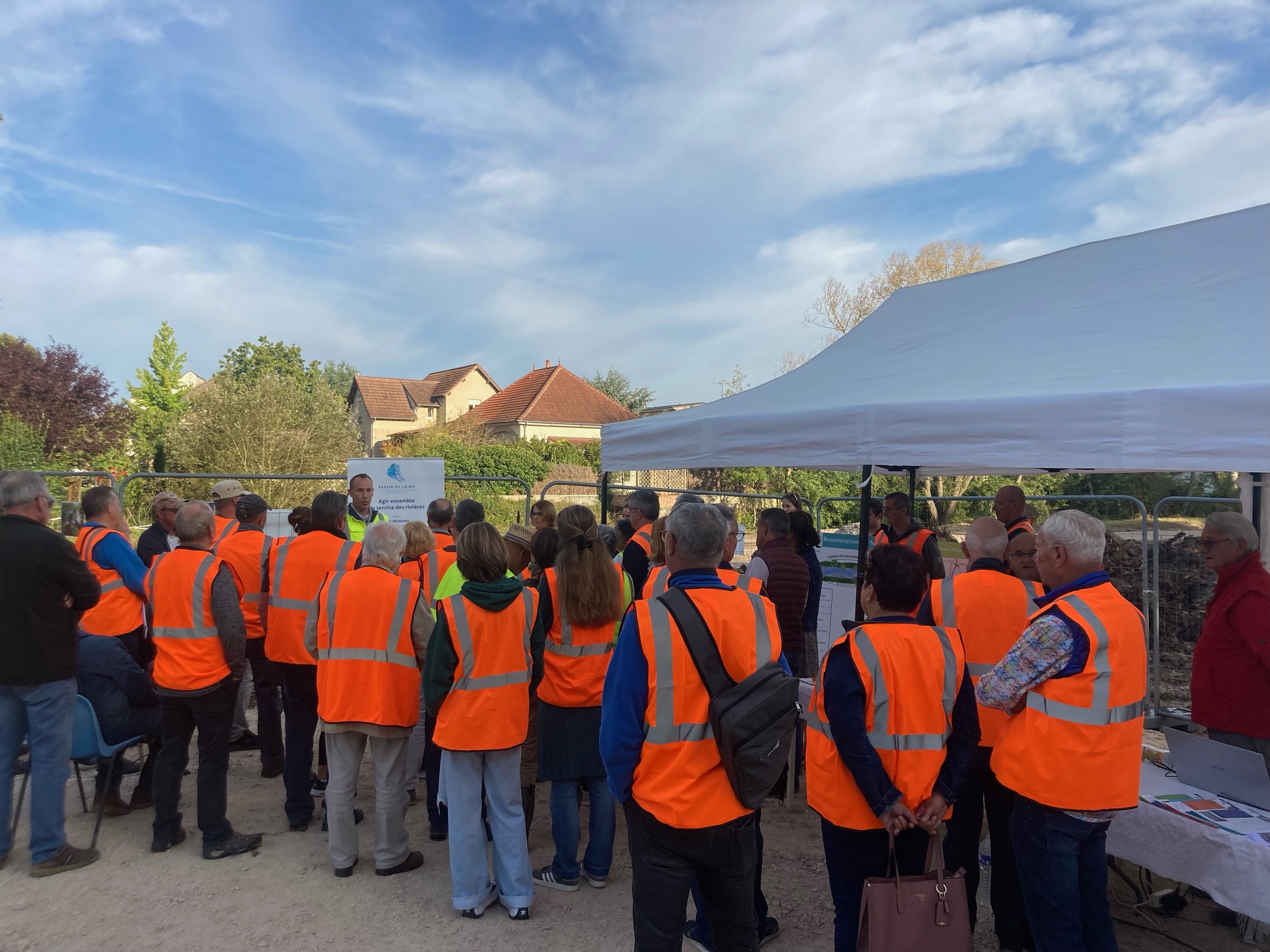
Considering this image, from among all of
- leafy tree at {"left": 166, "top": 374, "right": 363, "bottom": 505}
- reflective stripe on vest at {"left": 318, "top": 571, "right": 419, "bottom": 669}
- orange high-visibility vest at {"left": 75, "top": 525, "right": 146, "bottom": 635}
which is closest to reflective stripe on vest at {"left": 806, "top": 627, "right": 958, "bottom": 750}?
reflective stripe on vest at {"left": 318, "top": 571, "right": 419, "bottom": 669}

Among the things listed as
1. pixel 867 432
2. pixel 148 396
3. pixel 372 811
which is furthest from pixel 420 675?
pixel 148 396

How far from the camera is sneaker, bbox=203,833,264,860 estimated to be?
13.3ft

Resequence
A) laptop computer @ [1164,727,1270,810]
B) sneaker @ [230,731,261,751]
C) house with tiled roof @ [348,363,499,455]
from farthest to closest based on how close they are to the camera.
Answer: house with tiled roof @ [348,363,499,455]
sneaker @ [230,731,261,751]
laptop computer @ [1164,727,1270,810]

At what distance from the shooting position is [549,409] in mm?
41281

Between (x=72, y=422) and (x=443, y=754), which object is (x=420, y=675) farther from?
(x=72, y=422)

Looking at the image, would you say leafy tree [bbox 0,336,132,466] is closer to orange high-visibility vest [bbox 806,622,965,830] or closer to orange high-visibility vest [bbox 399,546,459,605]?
orange high-visibility vest [bbox 399,546,459,605]

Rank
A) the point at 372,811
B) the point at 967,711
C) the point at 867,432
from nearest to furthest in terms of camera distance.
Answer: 1. the point at 967,711
2. the point at 867,432
3. the point at 372,811

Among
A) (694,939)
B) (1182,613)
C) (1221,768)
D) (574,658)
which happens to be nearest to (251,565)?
(574,658)

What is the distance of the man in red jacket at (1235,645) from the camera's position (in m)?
3.23

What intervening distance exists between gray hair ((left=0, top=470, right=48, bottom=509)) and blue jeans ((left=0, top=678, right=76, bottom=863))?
0.90 metres

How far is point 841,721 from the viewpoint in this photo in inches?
95.7

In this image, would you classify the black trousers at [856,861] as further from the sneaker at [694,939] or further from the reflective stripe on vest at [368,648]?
the reflective stripe on vest at [368,648]

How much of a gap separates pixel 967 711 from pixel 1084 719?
34 centimetres

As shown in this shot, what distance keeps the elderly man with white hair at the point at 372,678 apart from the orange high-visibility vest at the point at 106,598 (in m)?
1.66
